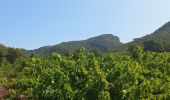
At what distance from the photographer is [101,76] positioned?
51.2 feet

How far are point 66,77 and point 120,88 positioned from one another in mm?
2163

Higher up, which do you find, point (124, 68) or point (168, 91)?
point (124, 68)

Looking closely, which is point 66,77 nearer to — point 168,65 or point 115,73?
point 115,73

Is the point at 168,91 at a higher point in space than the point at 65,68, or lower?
lower

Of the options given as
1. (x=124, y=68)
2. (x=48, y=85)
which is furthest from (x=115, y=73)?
(x=48, y=85)

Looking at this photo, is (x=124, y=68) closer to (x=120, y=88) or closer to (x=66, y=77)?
(x=120, y=88)

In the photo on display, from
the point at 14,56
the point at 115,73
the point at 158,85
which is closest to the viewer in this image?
the point at 115,73

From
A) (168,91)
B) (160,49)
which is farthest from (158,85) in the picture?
(160,49)

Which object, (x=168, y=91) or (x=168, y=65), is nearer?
(x=168, y=91)

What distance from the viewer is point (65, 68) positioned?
1800 centimetres

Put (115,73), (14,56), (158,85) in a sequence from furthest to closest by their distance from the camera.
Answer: (14,56) < (158,85) < (115,73)

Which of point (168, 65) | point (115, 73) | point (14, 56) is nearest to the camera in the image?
point (115, 73)

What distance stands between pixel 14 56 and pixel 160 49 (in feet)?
101

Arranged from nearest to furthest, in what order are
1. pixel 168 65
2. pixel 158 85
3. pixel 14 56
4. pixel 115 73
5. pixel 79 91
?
pixel 79 91, pixel 115 73, pixel 158 85, pixel 168 65, pixel 14 56
